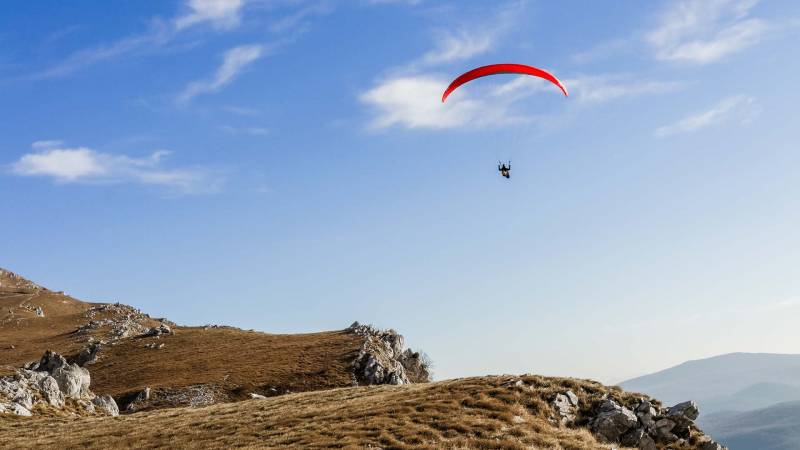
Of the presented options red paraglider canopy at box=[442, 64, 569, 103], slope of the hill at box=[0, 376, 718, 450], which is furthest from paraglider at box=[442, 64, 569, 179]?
slope of the hill at box=[0, 376, 718, 450]

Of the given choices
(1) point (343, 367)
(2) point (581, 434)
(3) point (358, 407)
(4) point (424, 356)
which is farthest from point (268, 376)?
(2) point (581, 434)

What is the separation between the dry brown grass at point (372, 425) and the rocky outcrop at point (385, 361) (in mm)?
37484

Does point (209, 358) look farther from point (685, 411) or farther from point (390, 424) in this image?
point (685, 411)

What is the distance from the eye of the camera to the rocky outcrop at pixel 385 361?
77.4 meters

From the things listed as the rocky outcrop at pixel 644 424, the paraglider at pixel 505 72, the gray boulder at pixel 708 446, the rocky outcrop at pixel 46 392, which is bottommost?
the gray boulder at pixel 708 446

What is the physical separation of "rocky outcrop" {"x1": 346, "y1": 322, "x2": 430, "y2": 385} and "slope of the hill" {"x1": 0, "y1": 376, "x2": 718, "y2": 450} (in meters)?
38.1

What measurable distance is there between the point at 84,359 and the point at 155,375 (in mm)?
20518

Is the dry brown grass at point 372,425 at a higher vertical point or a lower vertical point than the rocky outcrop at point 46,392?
lower

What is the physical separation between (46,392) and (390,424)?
4016cm

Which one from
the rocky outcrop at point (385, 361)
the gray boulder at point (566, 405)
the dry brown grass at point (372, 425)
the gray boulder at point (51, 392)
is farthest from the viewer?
the rocky outcrop at point (385, 361)

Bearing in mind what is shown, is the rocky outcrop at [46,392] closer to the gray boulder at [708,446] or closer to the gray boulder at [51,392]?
the gray boulder at [51,392]

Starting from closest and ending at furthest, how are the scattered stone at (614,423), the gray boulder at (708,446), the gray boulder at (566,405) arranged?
the scattered stone at (614,423)
the gray boulder at (708,446)
the gray boulder at (566,405)

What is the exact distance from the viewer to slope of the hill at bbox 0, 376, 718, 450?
1029 inches

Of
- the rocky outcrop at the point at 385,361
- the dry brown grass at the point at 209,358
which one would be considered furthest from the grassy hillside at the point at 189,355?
the rocky outcrop at the point at 385,361
